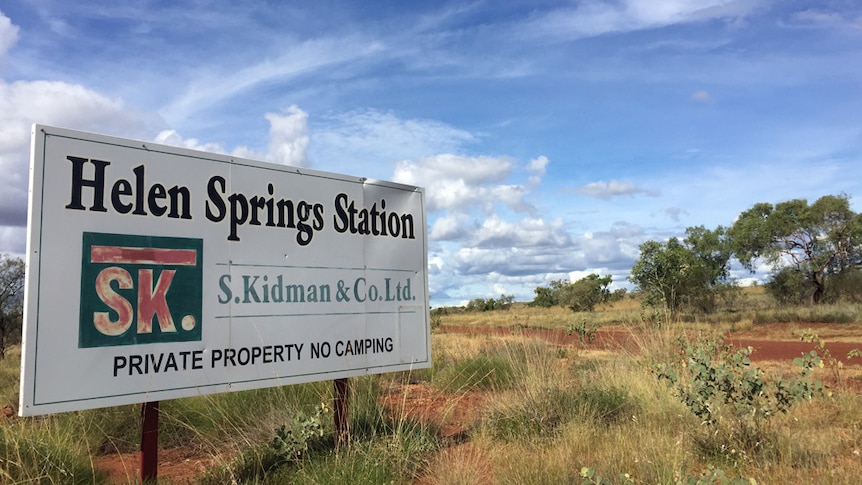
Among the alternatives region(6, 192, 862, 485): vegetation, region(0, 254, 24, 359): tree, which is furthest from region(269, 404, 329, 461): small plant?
region(0, 254, 24, 359): tree

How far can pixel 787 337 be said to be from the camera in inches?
738

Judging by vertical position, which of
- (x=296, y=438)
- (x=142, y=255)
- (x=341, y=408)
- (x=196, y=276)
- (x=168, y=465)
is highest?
(x=142, y=255)

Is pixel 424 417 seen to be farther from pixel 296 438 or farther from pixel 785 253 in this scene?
→ pixel 785 253

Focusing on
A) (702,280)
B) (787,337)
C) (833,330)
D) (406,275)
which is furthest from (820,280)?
(406,275)

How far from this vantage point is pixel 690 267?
2570cm

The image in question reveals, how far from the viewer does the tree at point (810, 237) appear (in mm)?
29000

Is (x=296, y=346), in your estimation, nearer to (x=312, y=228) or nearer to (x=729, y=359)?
(x=312, y=228)

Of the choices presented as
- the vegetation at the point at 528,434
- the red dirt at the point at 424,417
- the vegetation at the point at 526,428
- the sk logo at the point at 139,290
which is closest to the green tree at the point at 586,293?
the red dirt at the point at 424,417

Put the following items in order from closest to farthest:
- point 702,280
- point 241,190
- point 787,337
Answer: point 241,190, point 787,337, point 702,280

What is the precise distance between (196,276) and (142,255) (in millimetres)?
423

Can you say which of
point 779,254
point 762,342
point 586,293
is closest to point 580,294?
point 586,293

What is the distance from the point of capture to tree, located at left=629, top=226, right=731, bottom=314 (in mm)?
24769

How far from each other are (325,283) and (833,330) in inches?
815

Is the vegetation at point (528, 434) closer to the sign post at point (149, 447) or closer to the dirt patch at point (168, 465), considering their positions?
the dirt patch at point (168, 465)
